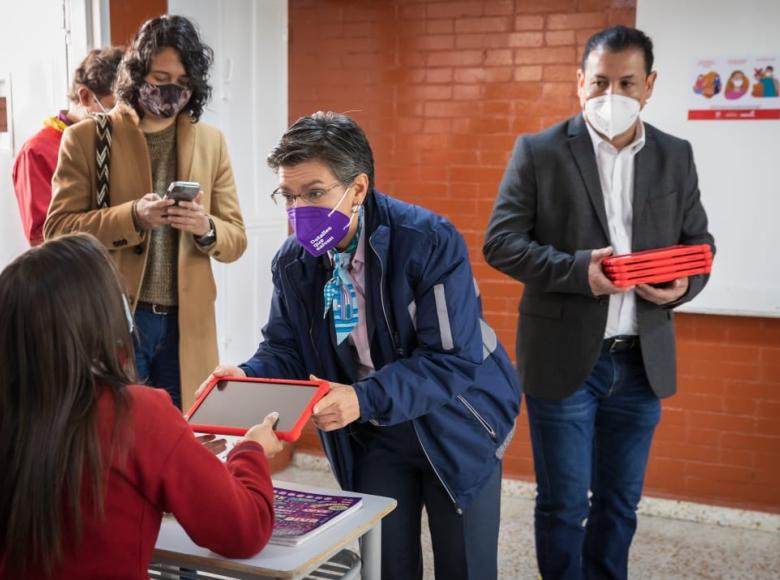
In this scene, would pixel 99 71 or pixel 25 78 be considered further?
pixel 25 78

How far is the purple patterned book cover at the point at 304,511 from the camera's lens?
1.68 meters

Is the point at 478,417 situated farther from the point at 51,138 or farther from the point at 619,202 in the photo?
the point at 51,138

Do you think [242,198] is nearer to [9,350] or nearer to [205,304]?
[205,304]

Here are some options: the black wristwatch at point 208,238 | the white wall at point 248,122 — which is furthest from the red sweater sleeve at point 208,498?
the white wall at point 248,122

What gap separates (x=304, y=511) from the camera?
1.82 metres

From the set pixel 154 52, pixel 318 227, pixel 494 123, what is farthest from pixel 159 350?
pixel 494 123

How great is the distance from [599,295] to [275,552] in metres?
1.31

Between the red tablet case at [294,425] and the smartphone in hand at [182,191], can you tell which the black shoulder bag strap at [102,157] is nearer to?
the smartphone in hand at [182,191]

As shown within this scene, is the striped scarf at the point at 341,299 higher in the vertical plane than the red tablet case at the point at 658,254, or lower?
lower

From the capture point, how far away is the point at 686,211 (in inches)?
106

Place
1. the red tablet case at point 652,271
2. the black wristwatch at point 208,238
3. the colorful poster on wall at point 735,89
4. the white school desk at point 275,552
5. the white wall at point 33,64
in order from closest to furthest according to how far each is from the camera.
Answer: the white school desk at point 275,552
the red tablet case at point 652,271
the black wristwatch at point 208,238
the white wall at point 33,64
the colorful poster on wall at point 735,89

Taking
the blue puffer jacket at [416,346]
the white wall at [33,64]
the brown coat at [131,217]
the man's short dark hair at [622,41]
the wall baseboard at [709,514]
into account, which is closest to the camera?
the blue puffer jacket at [416,346]

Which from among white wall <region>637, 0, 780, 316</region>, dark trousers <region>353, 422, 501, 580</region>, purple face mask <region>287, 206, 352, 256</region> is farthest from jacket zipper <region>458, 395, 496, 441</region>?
white wall <region>637, 0, 780, 316</region>

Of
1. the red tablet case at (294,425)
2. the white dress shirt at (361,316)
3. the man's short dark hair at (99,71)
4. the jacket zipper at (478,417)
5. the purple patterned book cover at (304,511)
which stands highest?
the man's short dark hair at (99,71)
